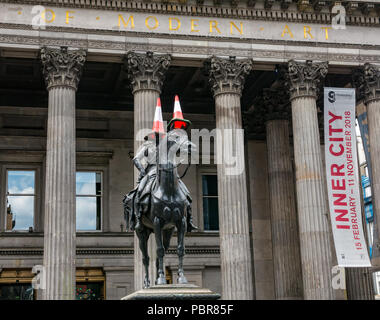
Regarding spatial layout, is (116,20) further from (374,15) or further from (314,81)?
(374,15)

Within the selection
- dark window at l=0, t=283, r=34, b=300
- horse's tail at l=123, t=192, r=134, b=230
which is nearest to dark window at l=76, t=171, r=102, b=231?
dark window at l=0, t=283, r=34, b=300

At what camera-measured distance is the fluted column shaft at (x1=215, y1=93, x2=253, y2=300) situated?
22203 mm

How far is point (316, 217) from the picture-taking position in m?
23.3

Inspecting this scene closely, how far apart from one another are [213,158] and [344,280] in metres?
8.50

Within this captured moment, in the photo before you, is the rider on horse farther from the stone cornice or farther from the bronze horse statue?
the stone cornice

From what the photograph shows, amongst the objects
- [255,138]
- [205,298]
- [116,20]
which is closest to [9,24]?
[116,20]

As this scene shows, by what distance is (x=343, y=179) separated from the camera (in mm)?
24109

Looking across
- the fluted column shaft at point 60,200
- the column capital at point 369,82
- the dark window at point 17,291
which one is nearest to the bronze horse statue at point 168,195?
the fluted column shaft at point 60,200

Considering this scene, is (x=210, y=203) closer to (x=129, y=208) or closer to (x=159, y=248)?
(x=129, y=208)

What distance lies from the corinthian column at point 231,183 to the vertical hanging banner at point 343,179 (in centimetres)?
337

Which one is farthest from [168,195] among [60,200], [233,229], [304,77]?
[304,77]

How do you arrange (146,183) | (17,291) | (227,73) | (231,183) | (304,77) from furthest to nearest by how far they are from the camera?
(17,291) < (304,77) < (227,73) < (231,183) < (146,183)

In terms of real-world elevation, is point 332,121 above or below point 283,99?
below

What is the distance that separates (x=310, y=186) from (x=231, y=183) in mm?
3016
